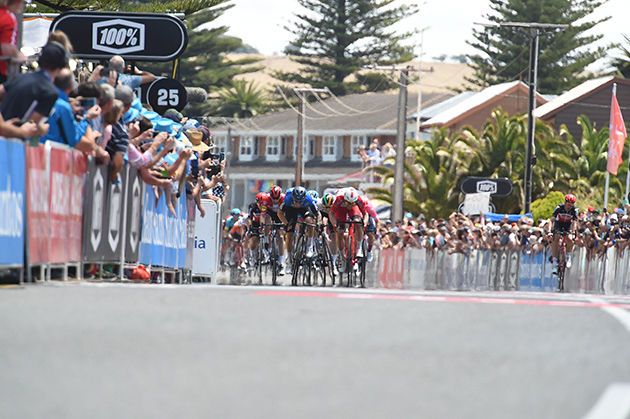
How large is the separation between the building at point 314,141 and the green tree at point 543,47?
4.41 metres

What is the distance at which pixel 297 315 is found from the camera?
23.9 ft

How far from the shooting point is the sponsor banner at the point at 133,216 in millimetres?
12414

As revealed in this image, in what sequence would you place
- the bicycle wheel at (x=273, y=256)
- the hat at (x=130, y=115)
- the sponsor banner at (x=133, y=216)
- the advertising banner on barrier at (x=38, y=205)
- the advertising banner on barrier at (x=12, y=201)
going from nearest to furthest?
the advertising banner on barrier at (x=12, y=201) → the advertising banner on barrier at (x=38, y=205) → the sponsor banner at (x=133, y=216) → the hat at (x=130, y=115) → the bicycle wheel at (x=273, y=256)

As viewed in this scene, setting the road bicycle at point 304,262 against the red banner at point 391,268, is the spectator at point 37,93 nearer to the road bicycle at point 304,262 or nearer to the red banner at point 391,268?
the road bicycle at point 304,262

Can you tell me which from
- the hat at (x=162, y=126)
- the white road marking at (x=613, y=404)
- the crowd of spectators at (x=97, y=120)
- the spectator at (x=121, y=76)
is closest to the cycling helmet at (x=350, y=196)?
the crowd of spectators at (x=97, y=120)

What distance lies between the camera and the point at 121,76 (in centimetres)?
1520

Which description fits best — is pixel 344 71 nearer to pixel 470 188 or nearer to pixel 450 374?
pixel 470 188

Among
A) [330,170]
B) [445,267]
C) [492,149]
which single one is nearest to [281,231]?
[445,267]

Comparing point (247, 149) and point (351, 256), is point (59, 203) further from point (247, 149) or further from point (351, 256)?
point (247, 149)

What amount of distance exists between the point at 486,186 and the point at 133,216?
22207 millimetres

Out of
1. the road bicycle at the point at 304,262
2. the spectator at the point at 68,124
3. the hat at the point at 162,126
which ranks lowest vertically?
the road bicycle at the point at 304,262

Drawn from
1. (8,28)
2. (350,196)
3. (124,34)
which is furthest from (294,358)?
(350,196)

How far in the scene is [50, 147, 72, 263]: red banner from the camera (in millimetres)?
10047

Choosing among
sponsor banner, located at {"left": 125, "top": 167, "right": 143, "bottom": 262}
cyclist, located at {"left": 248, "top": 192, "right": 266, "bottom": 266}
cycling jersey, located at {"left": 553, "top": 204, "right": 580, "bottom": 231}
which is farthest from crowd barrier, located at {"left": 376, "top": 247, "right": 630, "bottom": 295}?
sponsor banner, located at {"left": 125, "top": 167, "right": 143, "bottom": 262}
